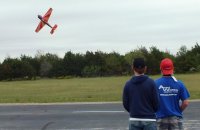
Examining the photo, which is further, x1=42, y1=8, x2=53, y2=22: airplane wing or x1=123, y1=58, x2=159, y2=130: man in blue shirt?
x1=42, y1=8, x2=53, y2=22: airplane wing

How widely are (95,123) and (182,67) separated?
309 ft

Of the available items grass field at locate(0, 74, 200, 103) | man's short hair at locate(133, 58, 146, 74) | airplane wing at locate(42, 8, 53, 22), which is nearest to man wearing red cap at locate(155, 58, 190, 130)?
man's short hair at locate(133, 58, 146, 74)

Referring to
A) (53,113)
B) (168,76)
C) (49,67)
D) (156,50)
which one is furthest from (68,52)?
(168,76)

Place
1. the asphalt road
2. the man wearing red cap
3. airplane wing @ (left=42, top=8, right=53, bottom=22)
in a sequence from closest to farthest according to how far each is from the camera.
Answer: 1. the man wearing red cap
2. the asphalt road
3. airplane wing @ (left=42, top=8, right=53, bottom=22)

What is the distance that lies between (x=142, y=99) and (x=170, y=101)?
55cm

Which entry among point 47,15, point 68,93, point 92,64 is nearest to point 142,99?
point 47,15

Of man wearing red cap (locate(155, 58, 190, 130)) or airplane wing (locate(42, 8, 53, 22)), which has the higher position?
airplane wing (locate(42, 8, 53, 22))

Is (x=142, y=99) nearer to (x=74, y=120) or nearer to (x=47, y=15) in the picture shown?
(x=74, y=120)

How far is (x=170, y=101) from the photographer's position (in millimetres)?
7309

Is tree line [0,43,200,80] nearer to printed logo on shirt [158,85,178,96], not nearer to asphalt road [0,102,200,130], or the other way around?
asphalt road [0,102,200,130]

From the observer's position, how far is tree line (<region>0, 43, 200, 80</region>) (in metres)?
103

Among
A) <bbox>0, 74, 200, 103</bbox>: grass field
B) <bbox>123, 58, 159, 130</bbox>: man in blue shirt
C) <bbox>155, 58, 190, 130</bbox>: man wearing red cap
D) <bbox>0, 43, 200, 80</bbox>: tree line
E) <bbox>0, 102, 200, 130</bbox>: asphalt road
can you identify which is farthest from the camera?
<bbox>0, 43, 200, 80</bbox>: tree line

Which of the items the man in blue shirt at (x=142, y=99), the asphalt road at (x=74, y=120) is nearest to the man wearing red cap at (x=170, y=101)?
the man in blue shirt at (x=142, y=99)

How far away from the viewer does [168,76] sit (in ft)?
24.1
